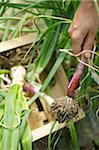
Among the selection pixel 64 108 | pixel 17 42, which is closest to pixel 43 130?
pixel 64 108

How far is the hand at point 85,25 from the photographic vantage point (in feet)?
2.97

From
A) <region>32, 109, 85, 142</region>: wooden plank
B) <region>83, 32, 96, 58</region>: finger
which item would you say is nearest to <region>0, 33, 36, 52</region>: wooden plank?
<region>32, 109, 85, 142</region>: wooden plank

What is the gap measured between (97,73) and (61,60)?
0.59ft

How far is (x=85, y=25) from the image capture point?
92 cm

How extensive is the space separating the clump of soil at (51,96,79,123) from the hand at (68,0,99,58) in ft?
0.67

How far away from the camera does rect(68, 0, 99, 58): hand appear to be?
91 cm

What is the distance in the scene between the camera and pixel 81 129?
1.34m

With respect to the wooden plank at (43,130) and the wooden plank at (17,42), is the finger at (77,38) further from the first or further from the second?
the wooden plank at (17,42)

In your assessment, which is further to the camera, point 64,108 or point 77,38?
point 64,108

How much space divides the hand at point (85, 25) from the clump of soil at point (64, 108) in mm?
204

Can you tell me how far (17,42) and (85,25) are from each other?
1.72 ft

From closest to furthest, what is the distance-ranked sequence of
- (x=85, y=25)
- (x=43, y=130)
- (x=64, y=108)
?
(x=85, y=25)
(x=64, y=108)
(x=43, y=130)

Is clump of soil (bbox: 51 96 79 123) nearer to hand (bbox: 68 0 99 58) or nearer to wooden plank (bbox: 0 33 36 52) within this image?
hand (bbox: 68 0 99 58)

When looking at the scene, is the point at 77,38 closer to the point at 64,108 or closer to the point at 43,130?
the point at 64,108
